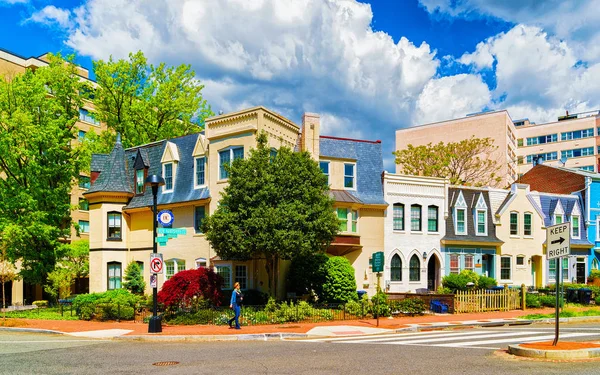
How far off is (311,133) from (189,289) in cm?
1224

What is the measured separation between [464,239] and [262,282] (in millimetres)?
14547

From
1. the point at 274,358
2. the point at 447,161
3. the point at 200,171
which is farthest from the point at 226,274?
the point at 447,161

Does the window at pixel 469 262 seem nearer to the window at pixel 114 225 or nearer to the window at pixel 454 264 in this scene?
the window at pixel 454 264

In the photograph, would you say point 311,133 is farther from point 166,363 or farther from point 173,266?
point 166,363

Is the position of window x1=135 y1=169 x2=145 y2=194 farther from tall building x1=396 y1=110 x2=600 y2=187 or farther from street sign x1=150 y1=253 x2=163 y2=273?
tall building x1=396 y1=110 x2=600 y2=187

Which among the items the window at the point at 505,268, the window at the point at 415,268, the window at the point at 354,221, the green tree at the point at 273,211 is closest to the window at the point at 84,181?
the green tree at the point at 273,211

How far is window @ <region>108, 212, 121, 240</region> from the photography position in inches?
1344

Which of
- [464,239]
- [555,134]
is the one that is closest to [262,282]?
[464,239]

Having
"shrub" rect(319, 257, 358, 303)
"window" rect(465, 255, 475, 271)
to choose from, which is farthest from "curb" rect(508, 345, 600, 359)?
"window" rect(465, 255, 475, 271)

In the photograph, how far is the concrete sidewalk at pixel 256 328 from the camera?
1931 cm

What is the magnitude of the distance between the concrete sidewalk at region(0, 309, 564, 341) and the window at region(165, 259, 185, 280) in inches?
321

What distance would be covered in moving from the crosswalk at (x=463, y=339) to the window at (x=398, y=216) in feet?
51.0

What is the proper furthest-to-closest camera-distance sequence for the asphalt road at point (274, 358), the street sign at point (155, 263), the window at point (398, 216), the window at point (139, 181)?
1. the window at point (398, 216)
2. the window at point (139, 181)
3. the street sign at point (155, 263)
4. the asphalt road at point (274, 358)

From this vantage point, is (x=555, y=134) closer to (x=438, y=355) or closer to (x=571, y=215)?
(x=571, y=215)
